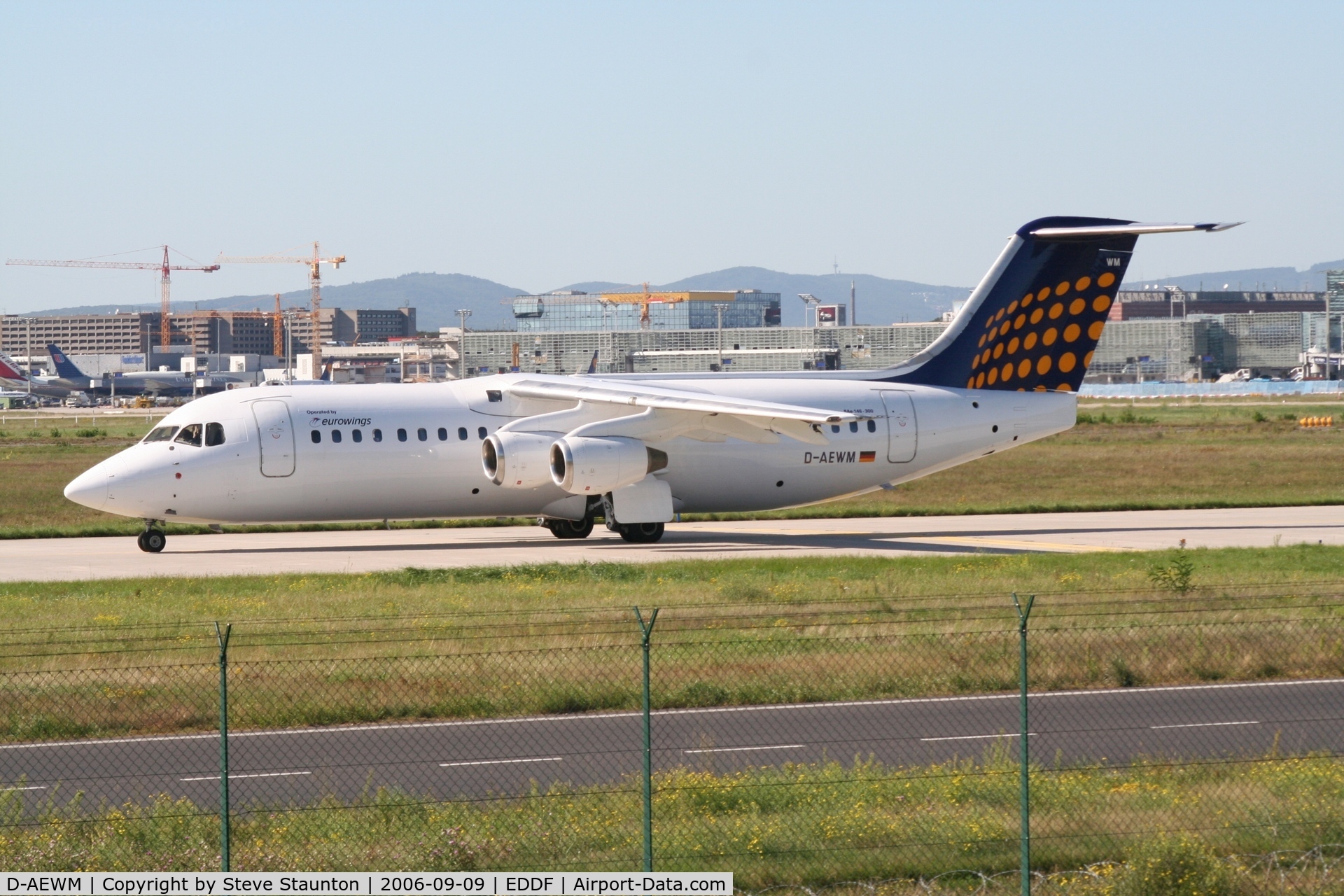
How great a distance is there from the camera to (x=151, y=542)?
105ft

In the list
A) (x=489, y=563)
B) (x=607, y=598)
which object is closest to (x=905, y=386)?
(x=489, y=563)

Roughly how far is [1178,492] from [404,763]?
3458 cm

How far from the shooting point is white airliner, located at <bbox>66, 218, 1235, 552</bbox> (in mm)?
31359

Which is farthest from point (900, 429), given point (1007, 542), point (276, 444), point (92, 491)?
point (92, 491)

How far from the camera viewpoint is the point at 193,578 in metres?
26.1

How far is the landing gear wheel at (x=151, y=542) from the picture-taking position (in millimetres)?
32031

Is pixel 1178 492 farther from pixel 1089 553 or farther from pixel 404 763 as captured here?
pixel 404 763

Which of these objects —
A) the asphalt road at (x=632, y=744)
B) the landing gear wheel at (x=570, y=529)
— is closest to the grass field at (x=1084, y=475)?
the landing gear wheel at (x=570, y=529)

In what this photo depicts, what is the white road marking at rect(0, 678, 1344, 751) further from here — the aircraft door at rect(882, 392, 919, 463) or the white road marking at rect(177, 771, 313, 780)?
the aircraft door at rect(882, 392, 919, 463)

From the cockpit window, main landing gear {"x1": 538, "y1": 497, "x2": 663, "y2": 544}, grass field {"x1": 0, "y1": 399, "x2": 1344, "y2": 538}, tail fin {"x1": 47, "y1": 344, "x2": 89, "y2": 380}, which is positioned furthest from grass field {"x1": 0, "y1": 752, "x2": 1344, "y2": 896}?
tail fin {"x1": 47, "y1": 344, "x2": 89, "y2": 380}

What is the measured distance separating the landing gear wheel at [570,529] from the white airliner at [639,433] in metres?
0.04

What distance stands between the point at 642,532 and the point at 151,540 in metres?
9.92

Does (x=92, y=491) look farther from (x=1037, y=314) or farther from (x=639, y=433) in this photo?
(x=1037, y=314)

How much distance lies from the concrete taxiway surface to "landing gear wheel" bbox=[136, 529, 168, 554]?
0.23 metres
